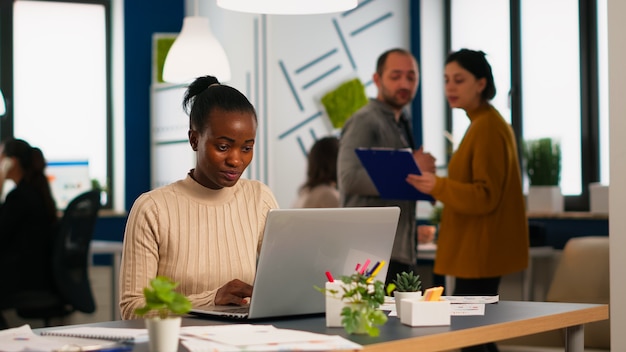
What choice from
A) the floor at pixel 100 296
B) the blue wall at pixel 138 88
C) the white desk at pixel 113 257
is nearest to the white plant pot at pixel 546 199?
the white desk at pixel 113 257

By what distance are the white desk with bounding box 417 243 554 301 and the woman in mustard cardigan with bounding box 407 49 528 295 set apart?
1.15 meters

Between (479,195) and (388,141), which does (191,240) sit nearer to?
(479,195)

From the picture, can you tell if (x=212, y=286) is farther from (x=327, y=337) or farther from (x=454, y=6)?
(x=454, y=6)

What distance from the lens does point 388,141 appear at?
4.07m

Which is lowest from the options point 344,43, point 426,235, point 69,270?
point 69,270

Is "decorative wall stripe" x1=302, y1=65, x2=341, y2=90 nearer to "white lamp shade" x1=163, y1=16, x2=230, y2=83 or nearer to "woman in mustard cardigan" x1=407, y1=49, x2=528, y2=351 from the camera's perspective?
"white lamp shade" x1=163, y1=16, x2=230, y2=83

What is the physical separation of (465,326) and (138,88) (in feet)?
18.9

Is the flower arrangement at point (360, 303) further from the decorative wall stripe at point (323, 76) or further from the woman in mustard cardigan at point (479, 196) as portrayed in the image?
the decorative wall stripe at point (323, 76)

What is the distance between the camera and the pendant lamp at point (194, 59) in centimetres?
421

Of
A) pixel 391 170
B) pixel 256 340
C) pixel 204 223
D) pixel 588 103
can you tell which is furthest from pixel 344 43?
A: pixel 256 340

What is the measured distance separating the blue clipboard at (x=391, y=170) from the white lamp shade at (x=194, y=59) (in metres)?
0.88

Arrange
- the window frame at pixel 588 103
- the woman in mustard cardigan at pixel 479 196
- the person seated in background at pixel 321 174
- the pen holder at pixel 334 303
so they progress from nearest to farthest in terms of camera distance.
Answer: the pen holder at pixel 334 303 < the woman in mustard cardigan at pixel 479 196 < the person seated in background at pixel 321 174 < the window frame at pixel 588 103

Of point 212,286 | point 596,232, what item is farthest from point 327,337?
point 596,232

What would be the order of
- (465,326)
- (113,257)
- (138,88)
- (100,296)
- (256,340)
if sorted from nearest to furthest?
1. (256,340)
2. (465,326)
3. (113,257)
4. (100,296)
5. (138,88)
